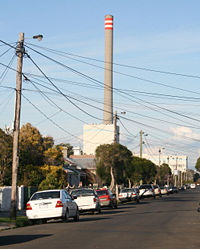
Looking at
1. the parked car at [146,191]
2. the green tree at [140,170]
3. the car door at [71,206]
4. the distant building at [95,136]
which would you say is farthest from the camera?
the distant building at [95,136]

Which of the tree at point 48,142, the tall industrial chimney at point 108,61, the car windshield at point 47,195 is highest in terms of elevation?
the tall industrial chimney at point 108,61

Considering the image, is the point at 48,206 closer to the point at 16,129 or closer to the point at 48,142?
the point at 16,129

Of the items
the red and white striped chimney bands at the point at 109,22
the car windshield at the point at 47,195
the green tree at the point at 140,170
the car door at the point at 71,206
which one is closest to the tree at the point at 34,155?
the car door at the point at 71,206

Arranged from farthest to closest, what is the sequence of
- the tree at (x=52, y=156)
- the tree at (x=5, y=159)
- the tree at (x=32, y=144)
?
the tree at (x=52, y=156) < the tree at (x=32, y=144) < the tree at (x=5, y=159)

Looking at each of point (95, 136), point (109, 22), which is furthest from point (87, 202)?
point (95, 136)

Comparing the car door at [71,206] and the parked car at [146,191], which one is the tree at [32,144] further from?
the car door at [71,206]

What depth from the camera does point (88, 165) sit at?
306 feet

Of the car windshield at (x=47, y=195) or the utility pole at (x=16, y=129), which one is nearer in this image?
the car windshield at (x=47, y=195)

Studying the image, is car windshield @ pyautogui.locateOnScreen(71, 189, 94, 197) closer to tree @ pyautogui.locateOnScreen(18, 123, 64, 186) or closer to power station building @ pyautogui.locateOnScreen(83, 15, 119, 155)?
tree @ pyautogui.locateOnScreen(18, 123, 64, 186)

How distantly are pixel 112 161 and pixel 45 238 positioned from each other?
4338 centimetres

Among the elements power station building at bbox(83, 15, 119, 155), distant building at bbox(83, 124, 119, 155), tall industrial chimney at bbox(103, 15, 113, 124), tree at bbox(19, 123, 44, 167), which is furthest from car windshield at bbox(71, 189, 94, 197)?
distant building at bbox(83, 124, 119, 155)

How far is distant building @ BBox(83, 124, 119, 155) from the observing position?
138262mm

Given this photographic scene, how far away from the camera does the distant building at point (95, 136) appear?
138262 mm

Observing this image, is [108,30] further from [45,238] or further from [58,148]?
[45,238]
